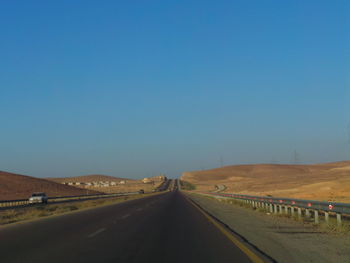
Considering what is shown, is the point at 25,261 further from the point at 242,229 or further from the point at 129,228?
the point at 242,229

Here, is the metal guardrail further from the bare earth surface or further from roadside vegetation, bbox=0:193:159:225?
roadside vegetation, bbox=0:193:159:225

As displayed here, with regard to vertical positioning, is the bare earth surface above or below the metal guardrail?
below

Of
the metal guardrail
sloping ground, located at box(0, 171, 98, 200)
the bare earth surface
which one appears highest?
sloping ground, located at box(0, 171, 98, 200)

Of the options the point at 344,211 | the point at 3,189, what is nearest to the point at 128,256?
the point at 344,211

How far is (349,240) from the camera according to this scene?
41.1 ft

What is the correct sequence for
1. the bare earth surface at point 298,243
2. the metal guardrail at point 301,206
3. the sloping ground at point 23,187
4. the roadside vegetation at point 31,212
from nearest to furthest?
1. the bare earth surface at point 298,243
2. the metal guardrail at point 301,206
3. the roadside vegetation at point 31,212
4. the sloping ground at point 23,187

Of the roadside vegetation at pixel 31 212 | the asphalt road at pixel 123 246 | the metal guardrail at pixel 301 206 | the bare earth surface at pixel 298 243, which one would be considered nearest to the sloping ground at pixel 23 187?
the roadside vegetation at pixel 31 212

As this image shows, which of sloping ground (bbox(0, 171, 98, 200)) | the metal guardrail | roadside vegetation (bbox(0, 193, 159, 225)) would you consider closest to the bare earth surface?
the metal guardrail

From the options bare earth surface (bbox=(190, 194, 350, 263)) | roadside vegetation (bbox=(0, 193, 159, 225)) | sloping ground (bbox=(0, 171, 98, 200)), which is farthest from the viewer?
sloping ground (bbox=(0, 171, 98, 200))

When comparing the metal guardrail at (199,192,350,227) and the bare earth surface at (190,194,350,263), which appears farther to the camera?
the metal guardrail at (199,192,350,227)

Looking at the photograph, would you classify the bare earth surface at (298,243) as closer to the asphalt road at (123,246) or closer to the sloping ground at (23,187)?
the asphalt road at (123,246)

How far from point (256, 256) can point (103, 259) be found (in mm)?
3373

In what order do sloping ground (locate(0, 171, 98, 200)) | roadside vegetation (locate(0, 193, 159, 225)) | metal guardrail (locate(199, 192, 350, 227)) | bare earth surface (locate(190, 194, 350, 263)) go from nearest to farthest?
1. bare earth surface (locate(190, 194, 350, 263))
2. metal guardrail (locate(199, 192, 350, 227))
3. roadside vegetation (locate(0, 193, 159, 225))
4. sloping ground (locate(0, 171, 98, 200))

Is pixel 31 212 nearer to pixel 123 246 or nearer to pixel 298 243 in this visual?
pixel 123 246
